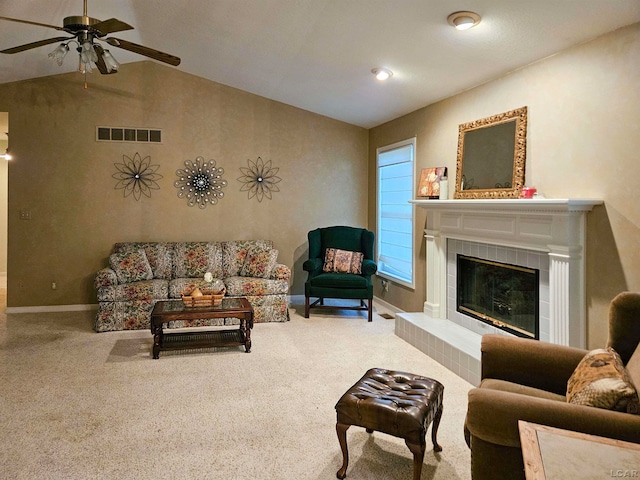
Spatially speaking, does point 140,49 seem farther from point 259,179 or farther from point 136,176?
point 259,179

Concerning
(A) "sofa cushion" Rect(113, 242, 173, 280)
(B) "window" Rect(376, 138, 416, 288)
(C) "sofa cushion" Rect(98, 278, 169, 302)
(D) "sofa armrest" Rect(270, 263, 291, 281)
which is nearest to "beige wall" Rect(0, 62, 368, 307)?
(A) "sofa cushion" Rect(113, 242, 173, 280)

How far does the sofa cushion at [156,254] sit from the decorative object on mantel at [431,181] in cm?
315

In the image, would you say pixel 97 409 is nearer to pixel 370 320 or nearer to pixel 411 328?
pixel 411 328

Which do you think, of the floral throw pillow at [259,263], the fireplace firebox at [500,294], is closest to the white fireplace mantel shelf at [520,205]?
the fireplace firebox at [500,294]

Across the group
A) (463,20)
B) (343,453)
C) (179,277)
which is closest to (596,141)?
(463,20)

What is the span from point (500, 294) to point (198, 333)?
2912mm

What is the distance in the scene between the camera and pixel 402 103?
504 cm

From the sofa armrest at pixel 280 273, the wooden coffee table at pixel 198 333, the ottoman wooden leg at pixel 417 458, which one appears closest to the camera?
the ottoman wooden leg at pixel 417 458

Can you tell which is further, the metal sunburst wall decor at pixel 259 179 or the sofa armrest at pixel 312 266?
the metal sunburst wall decor at pixel 259 179

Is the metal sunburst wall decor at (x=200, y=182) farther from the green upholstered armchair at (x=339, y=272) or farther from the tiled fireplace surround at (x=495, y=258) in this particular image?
the tiled fireplace surround at (x=495, y=258)

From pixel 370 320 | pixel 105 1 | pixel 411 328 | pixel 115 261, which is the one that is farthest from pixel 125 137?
pixel 411 328

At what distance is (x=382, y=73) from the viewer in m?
4.22

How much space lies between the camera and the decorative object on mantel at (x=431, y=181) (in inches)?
178

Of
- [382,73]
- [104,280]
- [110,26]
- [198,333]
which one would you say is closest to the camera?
[110,26]
